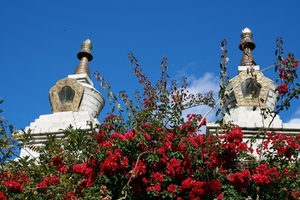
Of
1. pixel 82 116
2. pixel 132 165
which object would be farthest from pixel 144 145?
pixel 82 116

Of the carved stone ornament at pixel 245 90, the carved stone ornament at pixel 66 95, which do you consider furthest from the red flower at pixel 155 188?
the carved stone ornament at pixel 66 95

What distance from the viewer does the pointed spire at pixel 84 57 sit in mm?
15891

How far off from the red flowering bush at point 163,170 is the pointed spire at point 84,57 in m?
8.73

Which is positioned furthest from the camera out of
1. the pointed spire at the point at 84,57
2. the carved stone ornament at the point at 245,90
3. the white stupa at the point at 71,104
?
the pointed spire at the point at 84,57

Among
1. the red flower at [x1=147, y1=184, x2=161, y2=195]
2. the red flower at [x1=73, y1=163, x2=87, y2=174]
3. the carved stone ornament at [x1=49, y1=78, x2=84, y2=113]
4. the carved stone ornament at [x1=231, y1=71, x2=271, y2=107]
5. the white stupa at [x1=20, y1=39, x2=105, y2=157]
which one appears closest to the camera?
the red flower at [x1=147, y1=184, x2=161, y2=195]

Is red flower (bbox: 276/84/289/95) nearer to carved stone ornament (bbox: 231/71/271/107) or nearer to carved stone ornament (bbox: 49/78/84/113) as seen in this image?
carved stone ornament (bbox: 231/71/271/107)

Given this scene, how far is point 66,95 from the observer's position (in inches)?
563

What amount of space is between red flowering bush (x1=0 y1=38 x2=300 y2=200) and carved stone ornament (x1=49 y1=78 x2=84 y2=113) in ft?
21.7

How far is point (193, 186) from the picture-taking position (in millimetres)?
6660

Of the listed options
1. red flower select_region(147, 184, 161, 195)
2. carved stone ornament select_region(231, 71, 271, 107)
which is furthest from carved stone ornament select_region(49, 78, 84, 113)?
red flower select_region(147, 184, 161, 195)

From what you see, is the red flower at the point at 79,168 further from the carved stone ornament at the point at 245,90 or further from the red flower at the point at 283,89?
the carved stone ornament at the point at 245,90

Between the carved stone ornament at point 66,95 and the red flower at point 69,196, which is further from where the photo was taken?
the carved stone ornament at point 66,95

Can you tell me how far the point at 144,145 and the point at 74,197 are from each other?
124 centimetres

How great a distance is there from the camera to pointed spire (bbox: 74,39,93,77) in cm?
1589
